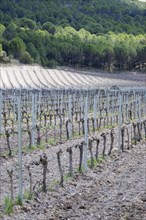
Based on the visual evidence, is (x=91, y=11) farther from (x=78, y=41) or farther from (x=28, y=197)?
(x=28, y=197)

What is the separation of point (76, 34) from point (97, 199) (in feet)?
372

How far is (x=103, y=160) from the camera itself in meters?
16.1

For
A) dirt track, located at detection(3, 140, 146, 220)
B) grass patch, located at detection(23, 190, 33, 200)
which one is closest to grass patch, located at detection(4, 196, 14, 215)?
dirt track, located at detection(3, 140, 146, 220)

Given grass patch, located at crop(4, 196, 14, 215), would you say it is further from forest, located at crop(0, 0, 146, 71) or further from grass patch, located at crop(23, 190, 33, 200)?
forest, located at crop(0, 0, 146, 71)

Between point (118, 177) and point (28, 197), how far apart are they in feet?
10.3

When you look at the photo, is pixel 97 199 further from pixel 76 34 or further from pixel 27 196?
pixel 76 34

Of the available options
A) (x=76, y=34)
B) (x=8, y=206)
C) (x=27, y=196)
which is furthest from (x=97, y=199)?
(x=76, y=34)

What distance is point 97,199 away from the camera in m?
11.6

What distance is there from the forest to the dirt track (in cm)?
6470

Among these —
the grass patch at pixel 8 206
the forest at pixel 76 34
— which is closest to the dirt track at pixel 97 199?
the grass patch at pixel 8 206

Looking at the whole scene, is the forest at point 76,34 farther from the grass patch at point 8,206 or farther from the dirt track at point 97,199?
the grass patch at point 8,206

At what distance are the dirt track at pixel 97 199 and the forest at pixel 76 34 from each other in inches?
2547

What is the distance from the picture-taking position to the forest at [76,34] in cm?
9538

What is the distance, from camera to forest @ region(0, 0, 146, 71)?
313 feet
